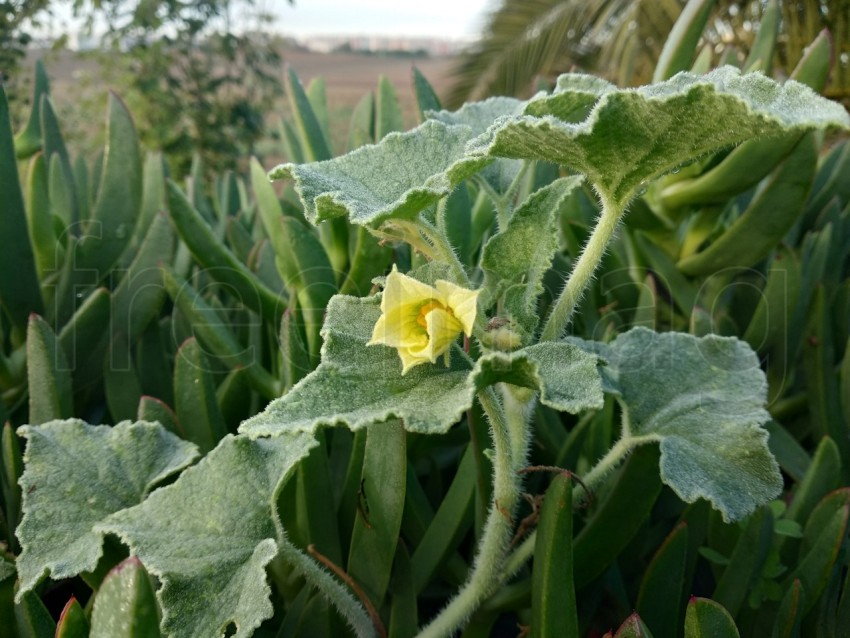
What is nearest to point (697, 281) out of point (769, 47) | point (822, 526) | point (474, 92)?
point (769, 47)

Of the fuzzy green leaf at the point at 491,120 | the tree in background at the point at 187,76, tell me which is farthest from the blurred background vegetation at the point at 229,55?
the fuzzy green leaf at the point at 491,120

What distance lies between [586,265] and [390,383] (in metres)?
0.19

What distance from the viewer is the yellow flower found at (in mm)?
548

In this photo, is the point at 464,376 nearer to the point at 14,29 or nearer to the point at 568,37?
the point at 14,29

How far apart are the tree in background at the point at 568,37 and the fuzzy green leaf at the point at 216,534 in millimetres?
4279

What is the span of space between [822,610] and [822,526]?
80 mm

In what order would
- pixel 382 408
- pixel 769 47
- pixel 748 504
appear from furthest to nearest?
pixel 769 47 < pixel 748 504 < pixel 382 408

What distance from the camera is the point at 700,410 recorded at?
725mm

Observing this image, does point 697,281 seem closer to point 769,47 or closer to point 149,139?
point 769,47

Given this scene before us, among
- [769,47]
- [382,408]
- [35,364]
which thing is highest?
[769,47]

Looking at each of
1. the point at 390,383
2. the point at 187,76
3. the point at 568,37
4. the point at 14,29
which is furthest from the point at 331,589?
the point at 568,37

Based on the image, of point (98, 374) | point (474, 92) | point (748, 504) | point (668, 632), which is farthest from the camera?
point (474, 92)

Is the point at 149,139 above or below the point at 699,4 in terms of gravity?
below

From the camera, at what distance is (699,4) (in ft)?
3.68
